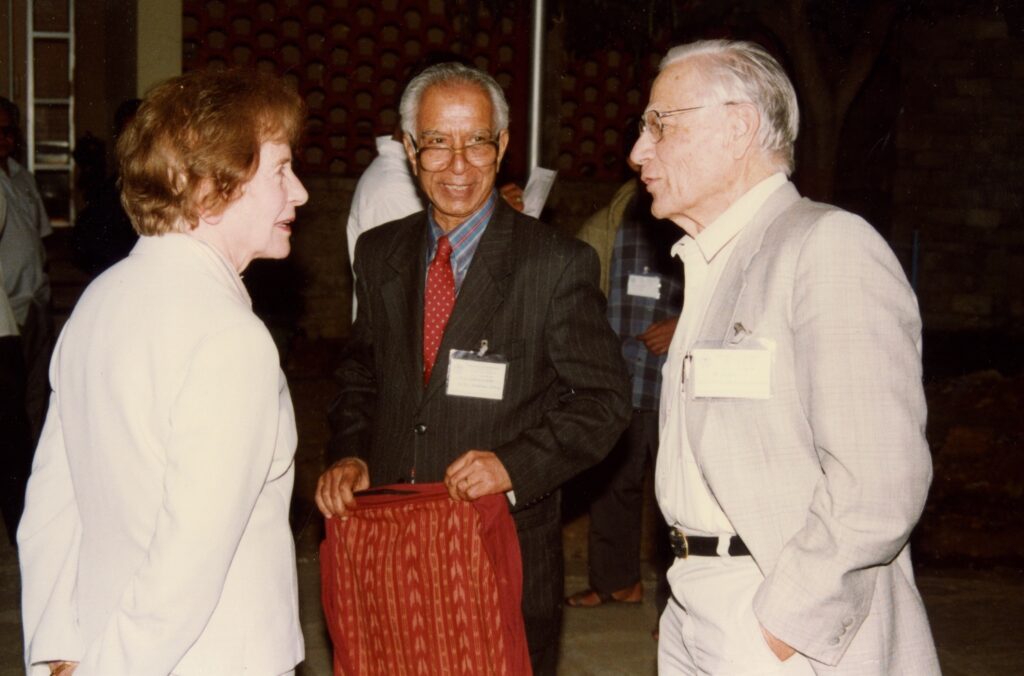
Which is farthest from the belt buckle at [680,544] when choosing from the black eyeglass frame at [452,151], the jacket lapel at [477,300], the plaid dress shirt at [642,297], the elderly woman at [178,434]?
the plaid dress shirt at [642,297]

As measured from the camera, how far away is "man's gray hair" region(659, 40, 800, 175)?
2260 millimetres

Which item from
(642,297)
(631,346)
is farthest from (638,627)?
(642,297)

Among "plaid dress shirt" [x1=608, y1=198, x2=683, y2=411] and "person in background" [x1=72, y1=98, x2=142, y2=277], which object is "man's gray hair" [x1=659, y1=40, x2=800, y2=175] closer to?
"plaid dress shirt" [x1=608, y1=198, x2=683, y2=411]

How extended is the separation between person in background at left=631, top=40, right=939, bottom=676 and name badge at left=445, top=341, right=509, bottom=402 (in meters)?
0.65

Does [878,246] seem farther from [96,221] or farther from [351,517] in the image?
[96,221]

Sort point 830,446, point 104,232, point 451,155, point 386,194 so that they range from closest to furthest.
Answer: point 830,446
point 451,155
point 386,194
point 104,232

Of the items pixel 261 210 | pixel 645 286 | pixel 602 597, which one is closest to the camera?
pixel 261 210

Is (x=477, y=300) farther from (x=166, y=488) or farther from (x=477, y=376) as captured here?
(x=166, y=488)

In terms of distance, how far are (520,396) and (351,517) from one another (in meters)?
0.52

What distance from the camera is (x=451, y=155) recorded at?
300 cm

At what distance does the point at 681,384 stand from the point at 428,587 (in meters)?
0.81

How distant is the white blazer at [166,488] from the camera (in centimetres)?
→ 182

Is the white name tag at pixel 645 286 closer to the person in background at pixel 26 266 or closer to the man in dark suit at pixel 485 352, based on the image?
the man in dark suit at pixel 485 352

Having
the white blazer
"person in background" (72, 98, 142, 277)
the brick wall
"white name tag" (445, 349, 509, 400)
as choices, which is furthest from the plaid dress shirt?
the brick wall
